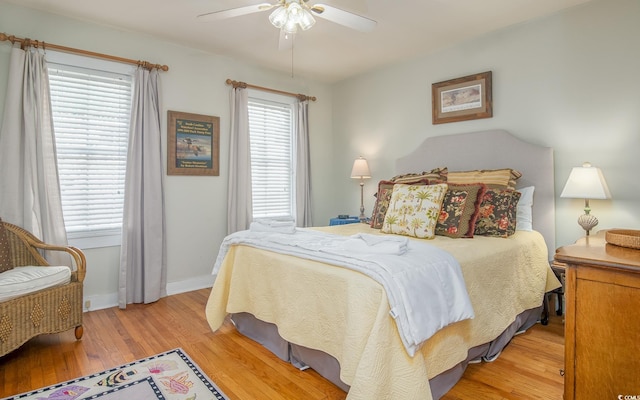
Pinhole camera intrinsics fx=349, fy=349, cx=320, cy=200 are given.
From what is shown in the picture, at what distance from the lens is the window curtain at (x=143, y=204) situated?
3.34 meters

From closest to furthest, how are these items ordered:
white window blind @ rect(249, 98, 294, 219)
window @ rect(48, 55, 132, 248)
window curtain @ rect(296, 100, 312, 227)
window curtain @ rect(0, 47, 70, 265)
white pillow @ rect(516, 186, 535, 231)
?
window curtain @ rect(0, 47, 70, 265) → white pillow @ rect(516, 186, 535, 231) → window @ rect(48, 55, 132, 248) → white window blind @ rect(249, 98, 294, 219) → window curtain @ rect(296, 100, 312, 227)

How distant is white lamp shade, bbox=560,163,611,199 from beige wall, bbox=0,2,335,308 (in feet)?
11.1

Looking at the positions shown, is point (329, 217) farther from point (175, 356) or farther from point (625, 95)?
point (625, 95)

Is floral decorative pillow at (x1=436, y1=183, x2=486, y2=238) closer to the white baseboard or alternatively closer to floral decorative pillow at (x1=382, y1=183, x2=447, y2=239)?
floral decorative pillow at (x1=382, y1=183, x2=447, y2=239)

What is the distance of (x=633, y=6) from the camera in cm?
271

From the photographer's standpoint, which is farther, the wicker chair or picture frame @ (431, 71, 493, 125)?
picture frame @ (431, 71, 493, 125)

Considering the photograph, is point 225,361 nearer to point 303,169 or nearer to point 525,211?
point 525,211

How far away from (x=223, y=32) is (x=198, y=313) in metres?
2.68

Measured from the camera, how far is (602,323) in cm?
123

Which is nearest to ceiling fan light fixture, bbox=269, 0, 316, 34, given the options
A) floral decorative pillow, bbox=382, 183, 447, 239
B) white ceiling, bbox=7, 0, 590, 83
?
white ceiling, bbox=7, 0, 590, 83

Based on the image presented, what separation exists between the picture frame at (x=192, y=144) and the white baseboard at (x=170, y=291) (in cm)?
119

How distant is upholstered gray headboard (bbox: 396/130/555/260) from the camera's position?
3.07m

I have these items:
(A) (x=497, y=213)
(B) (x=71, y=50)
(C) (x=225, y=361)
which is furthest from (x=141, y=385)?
(B) (x=71, y=50)

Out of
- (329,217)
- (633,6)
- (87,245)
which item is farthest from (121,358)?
(633,6)
